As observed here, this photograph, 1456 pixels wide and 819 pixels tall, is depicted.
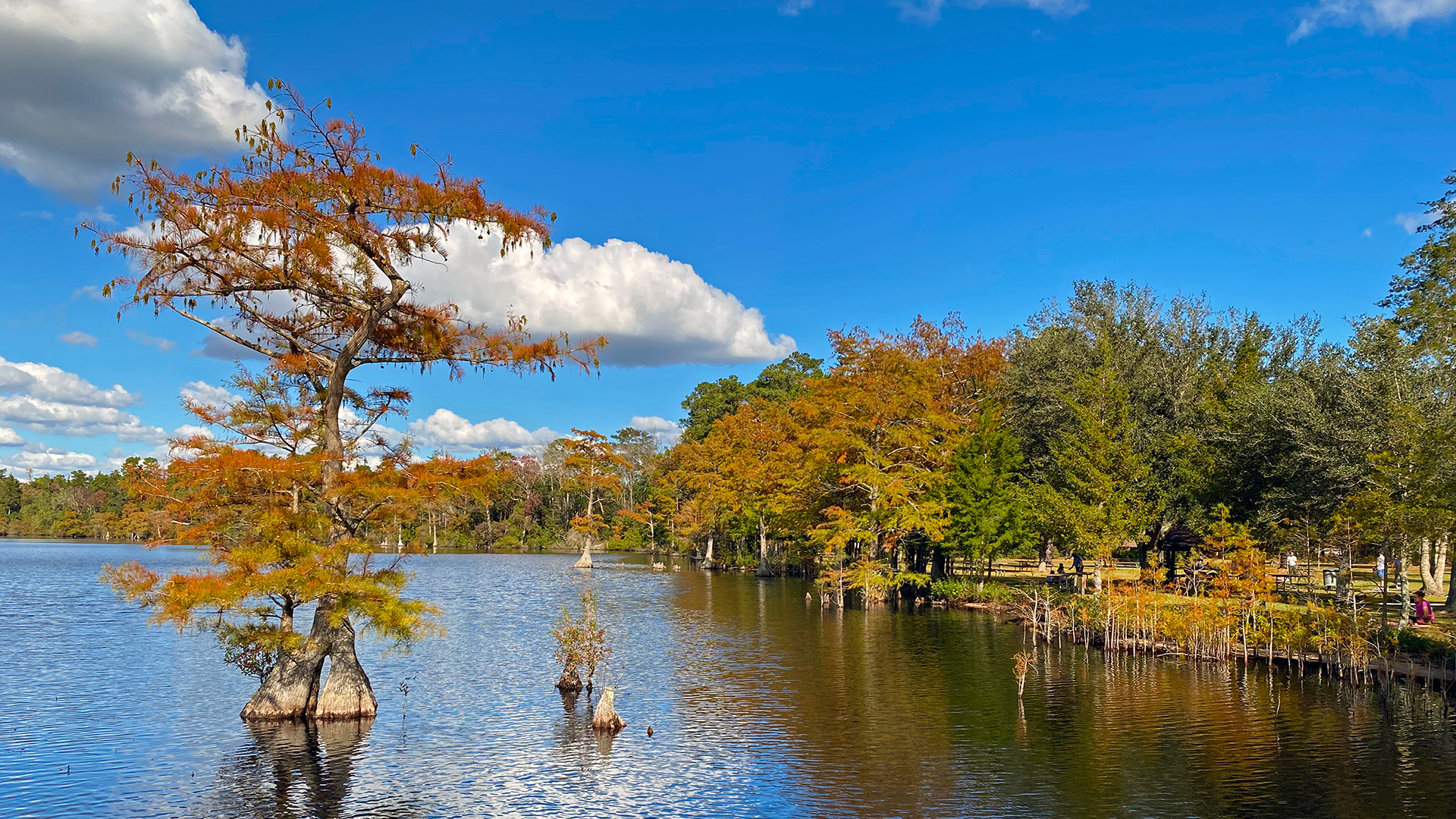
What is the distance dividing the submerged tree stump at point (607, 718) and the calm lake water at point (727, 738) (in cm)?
37

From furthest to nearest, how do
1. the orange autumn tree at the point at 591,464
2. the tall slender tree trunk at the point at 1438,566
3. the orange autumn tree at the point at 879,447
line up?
the orange autumn tree at the point at 591,464 → the orange autumn tree at the point at 879,447 → the tall slender tree trunk at the point at 1438,566

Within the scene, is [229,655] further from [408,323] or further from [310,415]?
[408,323]

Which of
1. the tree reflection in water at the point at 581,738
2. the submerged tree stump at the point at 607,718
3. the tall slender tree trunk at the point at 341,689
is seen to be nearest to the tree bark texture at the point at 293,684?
the tall slender tree trunk at the point at 341,689

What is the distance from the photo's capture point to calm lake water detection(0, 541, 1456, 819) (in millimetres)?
19688

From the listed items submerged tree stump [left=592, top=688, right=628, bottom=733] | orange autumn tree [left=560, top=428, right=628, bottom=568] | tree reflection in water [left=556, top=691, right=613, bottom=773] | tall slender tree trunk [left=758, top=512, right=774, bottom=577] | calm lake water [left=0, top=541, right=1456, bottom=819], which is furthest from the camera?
orange autumn tree [left=560, top=428, right=628, bottom=568]

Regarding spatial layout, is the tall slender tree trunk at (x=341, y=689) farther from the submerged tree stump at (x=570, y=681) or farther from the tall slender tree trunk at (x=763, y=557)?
the tall slender tree trunk at (x=763, y=557)

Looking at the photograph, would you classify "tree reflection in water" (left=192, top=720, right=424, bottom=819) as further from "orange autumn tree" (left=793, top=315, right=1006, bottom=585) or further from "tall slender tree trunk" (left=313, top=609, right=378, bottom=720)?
"orange autumn tree" (left=793, top=315, right=1006, bottom=585)

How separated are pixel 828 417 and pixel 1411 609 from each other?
3523 centimetres

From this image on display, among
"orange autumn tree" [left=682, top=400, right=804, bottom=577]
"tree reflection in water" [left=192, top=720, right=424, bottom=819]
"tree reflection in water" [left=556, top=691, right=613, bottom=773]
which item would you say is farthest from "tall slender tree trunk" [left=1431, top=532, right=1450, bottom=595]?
Result: "tree reflection in water" [left=192, top=720, right=424, bottom=819]

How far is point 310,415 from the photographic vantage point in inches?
1018

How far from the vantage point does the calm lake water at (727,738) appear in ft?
64.6

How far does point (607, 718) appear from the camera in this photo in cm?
2570

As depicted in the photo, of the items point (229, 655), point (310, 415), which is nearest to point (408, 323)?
point (310, 415)

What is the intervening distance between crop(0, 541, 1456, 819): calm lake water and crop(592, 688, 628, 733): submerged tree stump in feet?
1.23
